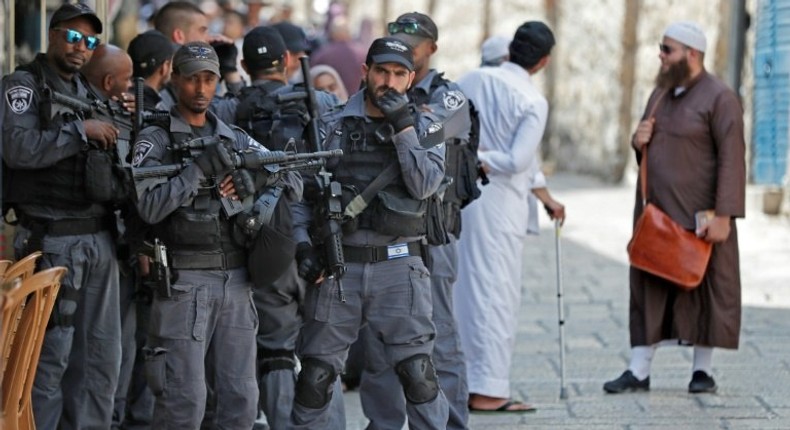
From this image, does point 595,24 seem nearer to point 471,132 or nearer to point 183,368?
point 471,132

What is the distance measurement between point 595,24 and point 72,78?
1650 centimetres

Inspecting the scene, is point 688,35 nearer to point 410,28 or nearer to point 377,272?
point 410,28

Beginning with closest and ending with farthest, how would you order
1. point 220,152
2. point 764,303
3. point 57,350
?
point 220,152, point 57,350, point 764,303

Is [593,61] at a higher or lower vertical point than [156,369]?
higher

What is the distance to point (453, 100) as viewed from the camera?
7078mm

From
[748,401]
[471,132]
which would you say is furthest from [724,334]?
[471,132]

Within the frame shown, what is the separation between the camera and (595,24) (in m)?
22.7

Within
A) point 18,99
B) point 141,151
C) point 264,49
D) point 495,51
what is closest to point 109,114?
point 18,99

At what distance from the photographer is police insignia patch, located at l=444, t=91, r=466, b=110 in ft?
23.2

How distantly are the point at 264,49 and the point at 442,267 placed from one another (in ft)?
4.42

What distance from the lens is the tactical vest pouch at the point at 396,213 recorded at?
646cm

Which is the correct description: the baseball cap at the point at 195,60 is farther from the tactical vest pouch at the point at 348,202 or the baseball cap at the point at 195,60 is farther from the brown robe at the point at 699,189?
the brown robe at the point at 699,189

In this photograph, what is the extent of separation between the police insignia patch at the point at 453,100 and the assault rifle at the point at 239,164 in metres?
0.88

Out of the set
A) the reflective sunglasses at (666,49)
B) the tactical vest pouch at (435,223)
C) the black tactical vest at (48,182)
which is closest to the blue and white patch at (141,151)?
the black tactical vest at (48,182)
